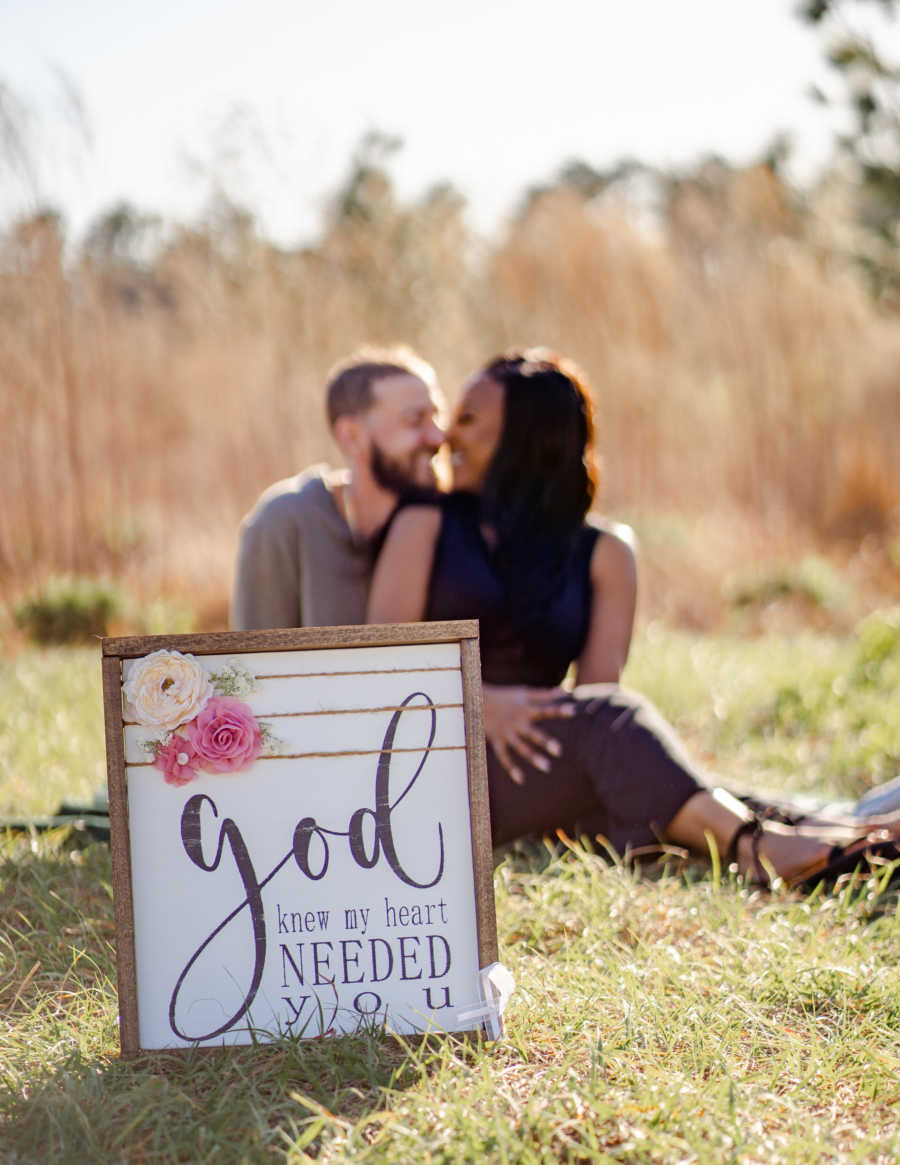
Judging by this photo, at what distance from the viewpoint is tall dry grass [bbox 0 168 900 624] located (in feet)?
19.6

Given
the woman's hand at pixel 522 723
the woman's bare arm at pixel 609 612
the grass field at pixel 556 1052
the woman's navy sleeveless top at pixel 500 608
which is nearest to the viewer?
the grass field at pixel 556 1052

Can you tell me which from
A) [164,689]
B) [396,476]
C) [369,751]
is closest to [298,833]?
[369,751]

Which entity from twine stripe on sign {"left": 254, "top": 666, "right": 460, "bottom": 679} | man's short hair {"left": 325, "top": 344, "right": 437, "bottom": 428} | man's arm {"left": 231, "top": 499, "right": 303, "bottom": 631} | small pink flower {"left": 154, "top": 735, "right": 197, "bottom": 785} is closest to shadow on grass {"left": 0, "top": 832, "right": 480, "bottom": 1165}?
small pink flower {"left": 154, "top": 735, "right": 197, "bottom": 785}

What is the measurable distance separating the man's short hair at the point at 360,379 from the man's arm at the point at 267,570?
0.28 meters

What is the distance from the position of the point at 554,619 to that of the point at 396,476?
507mm

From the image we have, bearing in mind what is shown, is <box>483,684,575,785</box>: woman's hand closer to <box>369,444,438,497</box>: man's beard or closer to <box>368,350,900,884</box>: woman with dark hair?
<box>368,350,900,884</box>: woman with dark hair

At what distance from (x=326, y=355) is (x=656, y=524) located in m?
2.31

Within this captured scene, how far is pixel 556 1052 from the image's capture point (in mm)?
1524

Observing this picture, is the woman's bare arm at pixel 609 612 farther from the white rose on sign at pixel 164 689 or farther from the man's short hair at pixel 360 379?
the white rose on sign at pixel 164 689

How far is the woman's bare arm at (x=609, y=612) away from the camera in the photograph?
104 inches

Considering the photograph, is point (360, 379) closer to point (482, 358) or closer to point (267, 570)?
point (267, 570)

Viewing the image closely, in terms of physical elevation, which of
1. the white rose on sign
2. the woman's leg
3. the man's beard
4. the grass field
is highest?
the man's beard

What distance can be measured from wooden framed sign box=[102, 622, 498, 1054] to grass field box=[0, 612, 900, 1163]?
69 mm

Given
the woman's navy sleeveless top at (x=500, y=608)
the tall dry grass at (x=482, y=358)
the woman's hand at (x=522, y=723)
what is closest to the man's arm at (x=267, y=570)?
the woman's navy sleeveless top at (x=500, y=608)
